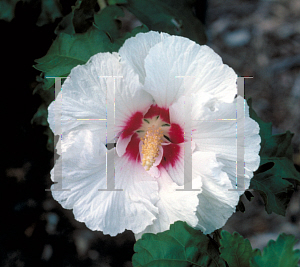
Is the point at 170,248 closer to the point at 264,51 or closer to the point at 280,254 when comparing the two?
the point at 280,254

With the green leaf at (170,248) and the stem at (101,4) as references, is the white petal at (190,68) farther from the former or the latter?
the stem at (101,4)

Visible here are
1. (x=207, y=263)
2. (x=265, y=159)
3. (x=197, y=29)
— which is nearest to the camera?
(x=207, y=263)

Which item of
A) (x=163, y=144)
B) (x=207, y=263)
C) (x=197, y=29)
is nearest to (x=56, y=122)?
(x=163, y=144)

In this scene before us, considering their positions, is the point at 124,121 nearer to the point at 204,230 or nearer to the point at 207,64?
the point at 207,64

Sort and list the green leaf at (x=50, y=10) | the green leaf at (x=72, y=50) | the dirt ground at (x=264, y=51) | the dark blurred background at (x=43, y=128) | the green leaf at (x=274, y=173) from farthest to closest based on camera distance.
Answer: the dirt ground at (x=264, y=51)
the dark blurred background at (x=43, y=128)
the green leaf at (x=50, y=10)
the green leaf at (x=274, y=173)
the green leaf at (x=72, y=50)

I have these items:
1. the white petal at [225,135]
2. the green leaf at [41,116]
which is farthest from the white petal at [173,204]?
the green leaf at [41,116]

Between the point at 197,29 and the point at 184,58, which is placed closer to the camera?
the point at 184,58
